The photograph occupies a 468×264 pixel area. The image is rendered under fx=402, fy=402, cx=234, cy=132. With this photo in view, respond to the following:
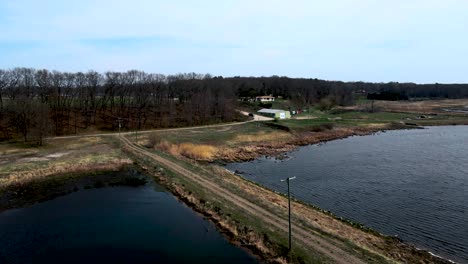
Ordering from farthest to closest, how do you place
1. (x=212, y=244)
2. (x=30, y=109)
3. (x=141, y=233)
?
1. (x=30, y=109)
2. (x=141, y=233)
3. (x=212, y=244)

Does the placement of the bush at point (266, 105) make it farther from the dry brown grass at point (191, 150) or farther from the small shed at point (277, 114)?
the dry brown grass at point (191, 150)

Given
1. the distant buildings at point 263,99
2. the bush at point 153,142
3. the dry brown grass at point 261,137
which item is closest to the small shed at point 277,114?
the dry brown grass at point 261,137

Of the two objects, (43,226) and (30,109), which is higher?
(30,109)

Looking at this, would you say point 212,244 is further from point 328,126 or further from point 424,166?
point 328,126

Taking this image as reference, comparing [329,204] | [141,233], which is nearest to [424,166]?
[329,204]

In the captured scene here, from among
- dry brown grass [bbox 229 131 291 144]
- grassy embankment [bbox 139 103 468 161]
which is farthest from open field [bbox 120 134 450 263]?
dry brown grass [bbox 229 131 291 144]

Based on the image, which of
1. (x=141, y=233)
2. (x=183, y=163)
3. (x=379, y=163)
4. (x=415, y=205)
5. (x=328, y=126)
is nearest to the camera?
(x=141, y=233)

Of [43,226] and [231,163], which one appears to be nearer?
[43,226]

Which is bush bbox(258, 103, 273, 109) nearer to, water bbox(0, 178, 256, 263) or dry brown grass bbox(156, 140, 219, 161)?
dry brown grass bbox(156, 140, 219, 161)
